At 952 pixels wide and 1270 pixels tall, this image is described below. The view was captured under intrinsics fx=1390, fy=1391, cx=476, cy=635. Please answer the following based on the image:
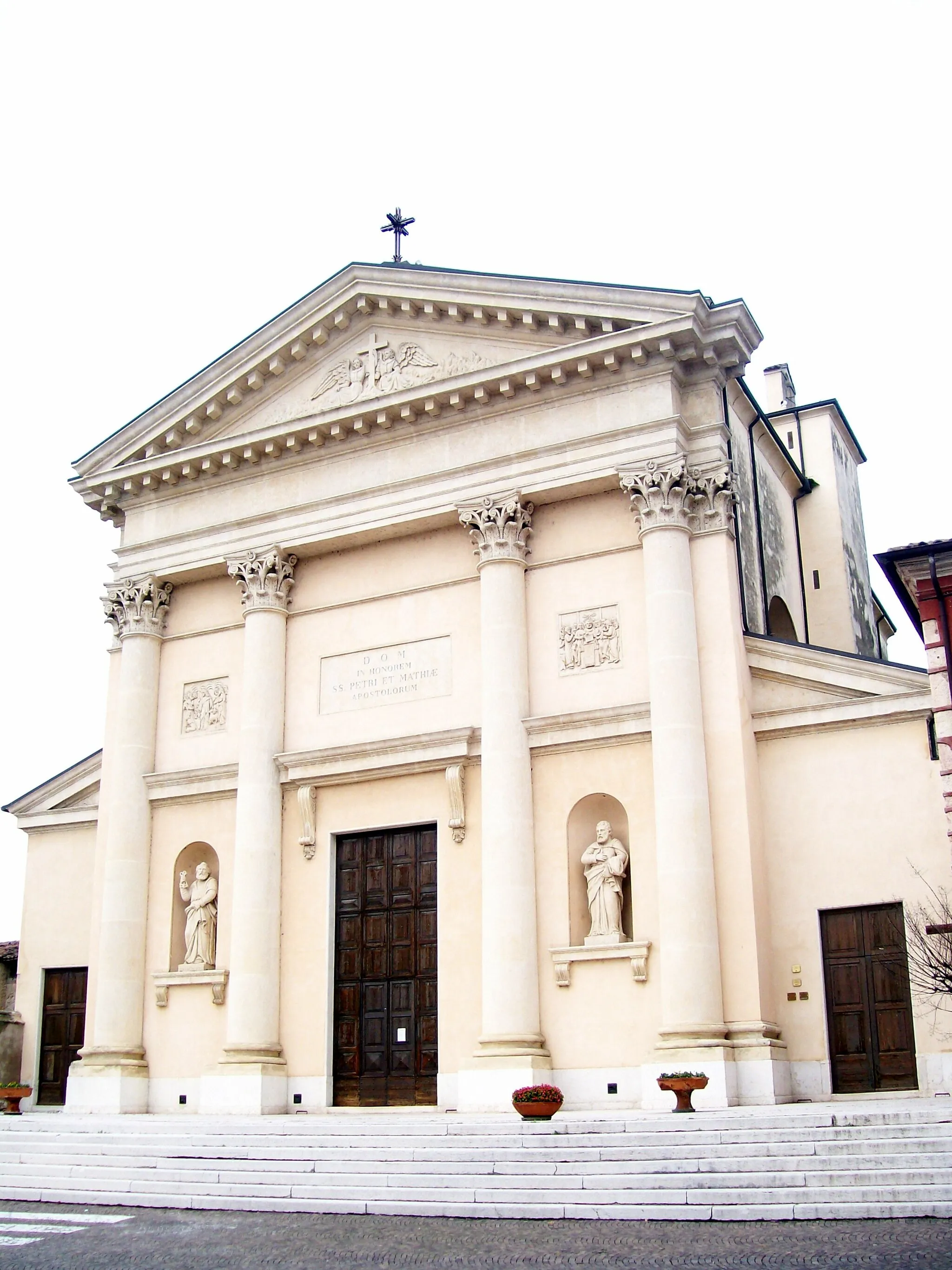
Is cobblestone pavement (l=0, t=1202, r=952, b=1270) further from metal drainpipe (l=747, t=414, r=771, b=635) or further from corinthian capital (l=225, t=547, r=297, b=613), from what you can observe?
metal drainpipe (l=747, t=414, r=771, b=635)

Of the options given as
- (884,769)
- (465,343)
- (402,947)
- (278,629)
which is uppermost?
(465,343)

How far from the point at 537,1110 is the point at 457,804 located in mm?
6701

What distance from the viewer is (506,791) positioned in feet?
72.1

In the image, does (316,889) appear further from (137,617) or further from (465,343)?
(465,343)

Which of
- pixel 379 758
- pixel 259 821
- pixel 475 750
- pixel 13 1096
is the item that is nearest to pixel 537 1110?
pixel 475 750

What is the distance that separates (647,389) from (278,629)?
792cm

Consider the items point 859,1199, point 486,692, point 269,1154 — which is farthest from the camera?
point 486,692

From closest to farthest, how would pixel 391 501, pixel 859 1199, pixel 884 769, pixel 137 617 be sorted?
pixel 859 1199, pixel 884 769, pixel 391 501, pixel 137 617

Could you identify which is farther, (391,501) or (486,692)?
(391,501)

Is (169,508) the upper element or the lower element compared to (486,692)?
upper

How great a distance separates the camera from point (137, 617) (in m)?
26.6

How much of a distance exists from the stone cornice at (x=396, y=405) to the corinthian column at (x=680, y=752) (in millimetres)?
1933

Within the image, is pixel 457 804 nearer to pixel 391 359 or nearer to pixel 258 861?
pixel 258 861

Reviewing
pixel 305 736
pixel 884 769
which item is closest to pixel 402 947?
pixel 305 736
